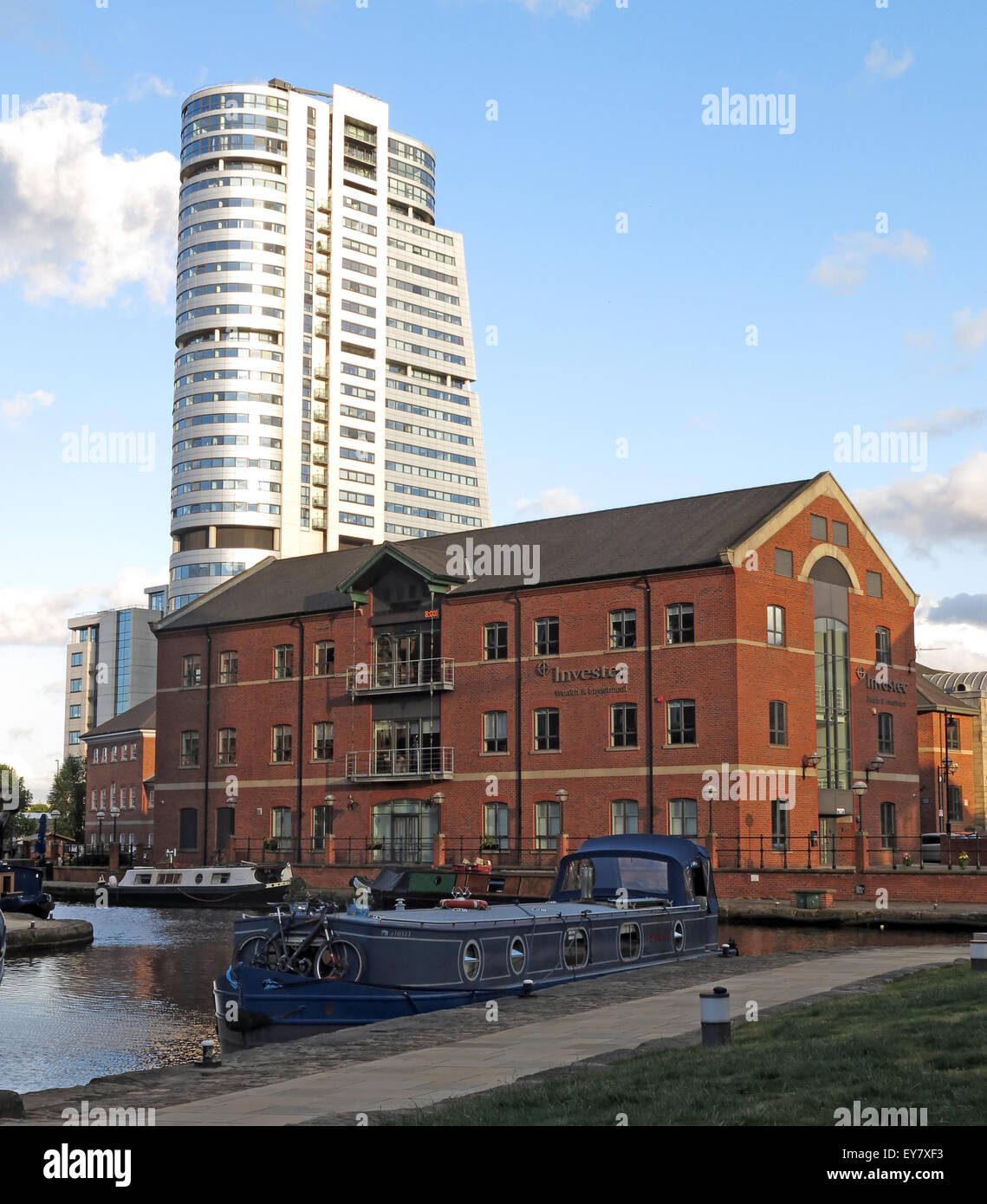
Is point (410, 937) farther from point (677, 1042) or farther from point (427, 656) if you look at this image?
point (427, 656)

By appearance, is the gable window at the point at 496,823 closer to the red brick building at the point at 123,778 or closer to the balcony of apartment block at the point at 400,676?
the balcony of apartment block at the point at 400,676

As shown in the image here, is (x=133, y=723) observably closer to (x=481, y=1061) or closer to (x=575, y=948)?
(x=575, y=948)

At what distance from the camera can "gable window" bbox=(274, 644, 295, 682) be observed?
61.7m

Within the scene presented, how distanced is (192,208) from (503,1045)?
6346 inches

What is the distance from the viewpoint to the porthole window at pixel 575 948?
24531 mm

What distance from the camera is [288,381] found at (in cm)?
16150

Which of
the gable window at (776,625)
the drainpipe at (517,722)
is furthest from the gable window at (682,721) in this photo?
the drainpipe at (517,722)

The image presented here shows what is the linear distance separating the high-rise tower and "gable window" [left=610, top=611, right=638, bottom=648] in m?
107

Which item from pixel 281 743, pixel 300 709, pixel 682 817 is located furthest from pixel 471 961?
pixel 281 743

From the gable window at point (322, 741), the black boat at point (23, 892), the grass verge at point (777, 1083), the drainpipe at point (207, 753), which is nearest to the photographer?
the grass verge at point (777, 1083)

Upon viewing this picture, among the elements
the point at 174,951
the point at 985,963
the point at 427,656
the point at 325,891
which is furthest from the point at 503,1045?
the point at 427,656

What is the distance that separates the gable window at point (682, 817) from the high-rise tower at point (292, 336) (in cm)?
10983

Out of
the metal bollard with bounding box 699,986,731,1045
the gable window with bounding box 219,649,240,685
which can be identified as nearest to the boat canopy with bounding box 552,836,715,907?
the metal bollard with bounding box 699,986,731,1045
